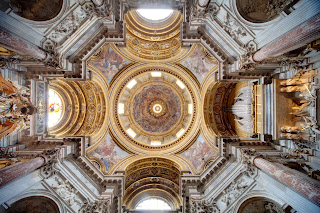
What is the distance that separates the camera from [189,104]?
67.6 feet

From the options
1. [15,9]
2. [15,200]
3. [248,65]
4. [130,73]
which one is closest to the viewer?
[15,9]

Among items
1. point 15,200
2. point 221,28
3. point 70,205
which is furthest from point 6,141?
point 221,28

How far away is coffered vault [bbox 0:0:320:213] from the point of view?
963 centimetres

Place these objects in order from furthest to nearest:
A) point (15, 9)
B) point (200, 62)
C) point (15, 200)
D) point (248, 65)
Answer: point (200, 62)
point (248, 65)
point (15, 200)
point (15, 9)

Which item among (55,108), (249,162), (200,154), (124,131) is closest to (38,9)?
(55,108)

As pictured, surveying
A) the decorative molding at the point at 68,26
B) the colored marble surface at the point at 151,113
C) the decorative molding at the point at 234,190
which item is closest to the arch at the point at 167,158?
the decorative molding at the point at 234,190

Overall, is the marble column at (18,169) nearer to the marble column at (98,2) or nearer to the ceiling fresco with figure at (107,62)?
the ceiling fresco with figure at (107,62)

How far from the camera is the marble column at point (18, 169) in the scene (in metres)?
8.31

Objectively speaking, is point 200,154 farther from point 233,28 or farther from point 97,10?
point 97,10

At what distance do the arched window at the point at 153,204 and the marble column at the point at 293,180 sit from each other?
1174cm

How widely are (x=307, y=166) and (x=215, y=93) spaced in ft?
33.3

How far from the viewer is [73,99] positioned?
18.8 metres

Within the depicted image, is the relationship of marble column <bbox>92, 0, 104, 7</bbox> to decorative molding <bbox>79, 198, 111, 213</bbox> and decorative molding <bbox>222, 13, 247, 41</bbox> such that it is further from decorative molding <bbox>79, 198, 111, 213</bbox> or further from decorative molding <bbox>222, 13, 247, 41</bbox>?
decorative molding <bbox>79, 198, 111, 213</bbox>

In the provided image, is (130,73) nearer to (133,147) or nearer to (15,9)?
(133,147)
